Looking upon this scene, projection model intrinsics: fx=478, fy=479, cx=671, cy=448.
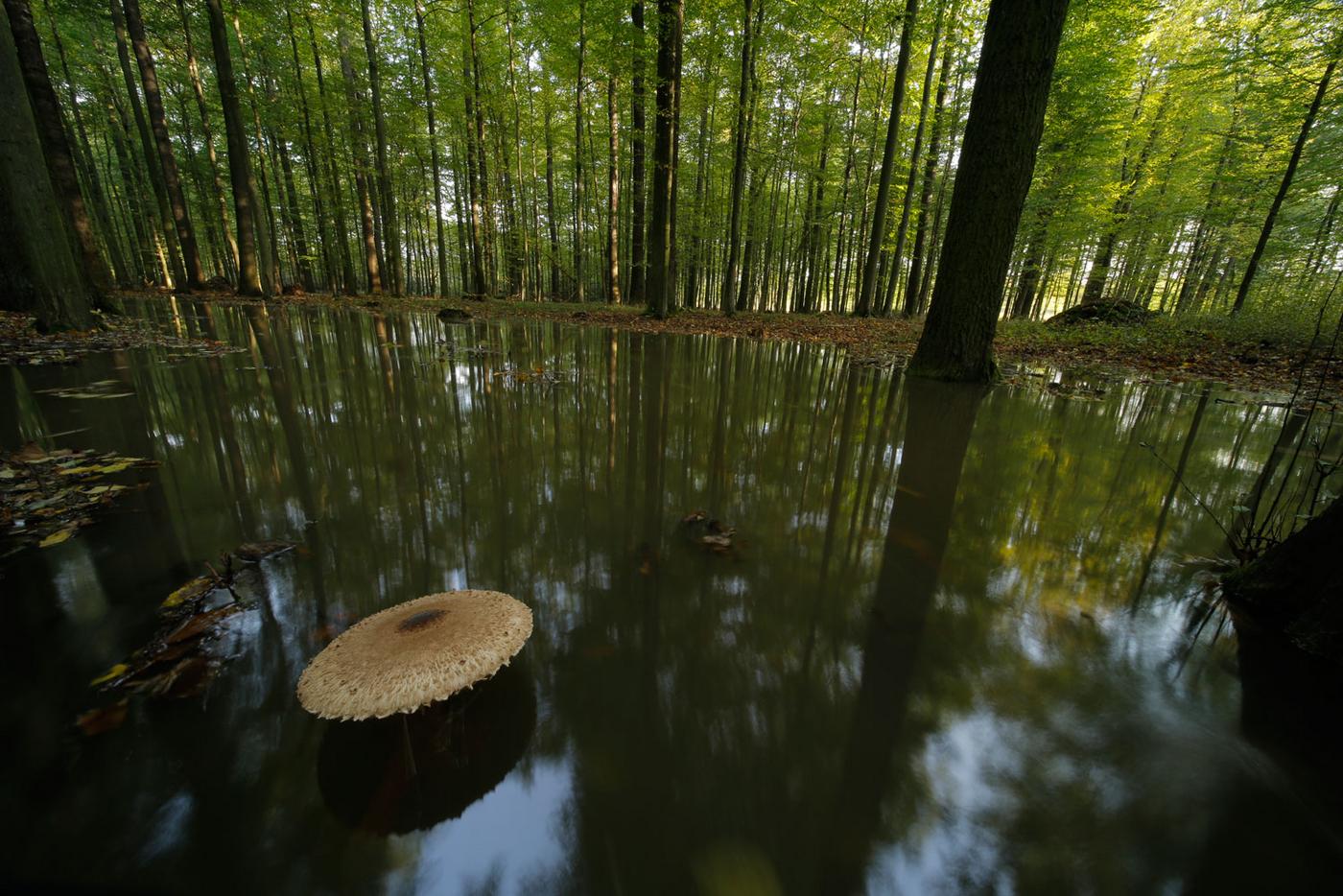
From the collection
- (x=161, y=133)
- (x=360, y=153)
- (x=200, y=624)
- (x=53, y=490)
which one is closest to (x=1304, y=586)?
(x=200, y=624)

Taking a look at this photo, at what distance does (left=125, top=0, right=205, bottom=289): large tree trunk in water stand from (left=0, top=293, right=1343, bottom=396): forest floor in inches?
214

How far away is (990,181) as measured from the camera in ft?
17.9

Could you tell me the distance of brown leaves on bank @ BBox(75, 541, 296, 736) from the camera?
1.25 meters

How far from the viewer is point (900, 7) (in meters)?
→ 11.6

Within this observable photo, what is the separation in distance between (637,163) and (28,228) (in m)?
13.8

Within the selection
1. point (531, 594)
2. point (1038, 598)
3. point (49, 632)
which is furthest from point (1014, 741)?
point (49, 632)

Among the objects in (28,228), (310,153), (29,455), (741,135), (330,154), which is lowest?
(29,455)

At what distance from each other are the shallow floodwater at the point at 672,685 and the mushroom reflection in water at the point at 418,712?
10 mm

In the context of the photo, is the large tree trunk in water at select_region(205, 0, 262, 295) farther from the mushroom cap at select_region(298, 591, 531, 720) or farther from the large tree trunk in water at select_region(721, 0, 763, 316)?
the mushroom cap at select_region(298, 591, 531, 720)

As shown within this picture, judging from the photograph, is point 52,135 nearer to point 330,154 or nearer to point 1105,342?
point 330,154

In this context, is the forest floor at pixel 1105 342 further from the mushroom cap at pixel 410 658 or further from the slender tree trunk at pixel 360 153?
the mushroom cap at pixel 410 658

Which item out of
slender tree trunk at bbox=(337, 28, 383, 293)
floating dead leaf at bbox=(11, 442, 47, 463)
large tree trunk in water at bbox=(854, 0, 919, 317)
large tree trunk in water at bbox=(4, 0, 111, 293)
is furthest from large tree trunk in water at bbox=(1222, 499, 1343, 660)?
slender tree trunk at bbox=(337, 28, 383, 293)

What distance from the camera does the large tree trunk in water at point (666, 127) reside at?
10.8 m

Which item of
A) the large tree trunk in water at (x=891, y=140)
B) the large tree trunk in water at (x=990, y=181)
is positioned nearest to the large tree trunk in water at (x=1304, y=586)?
the large tree trunk in water at (x=990, y=181)
